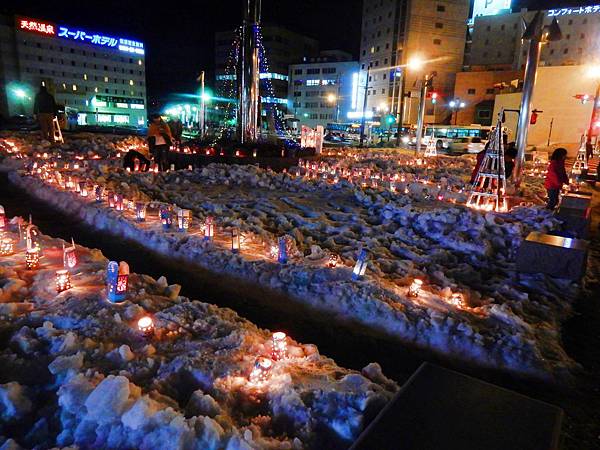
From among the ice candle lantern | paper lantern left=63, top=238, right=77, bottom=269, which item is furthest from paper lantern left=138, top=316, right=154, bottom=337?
paper lantern left=63, top=238, right=77, bottom=269

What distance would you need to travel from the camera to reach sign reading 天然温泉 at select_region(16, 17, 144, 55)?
64.6 m

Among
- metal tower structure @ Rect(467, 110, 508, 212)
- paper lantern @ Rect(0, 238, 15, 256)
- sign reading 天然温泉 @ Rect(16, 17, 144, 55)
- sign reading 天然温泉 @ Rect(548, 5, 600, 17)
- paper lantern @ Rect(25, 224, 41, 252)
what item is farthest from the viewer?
sign reading 天然温泉 @ Rect(16, 17, 144, 55)

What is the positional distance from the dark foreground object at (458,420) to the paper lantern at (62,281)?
157 inches

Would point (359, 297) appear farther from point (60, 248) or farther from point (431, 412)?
point (60, 248)

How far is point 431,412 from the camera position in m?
2.85

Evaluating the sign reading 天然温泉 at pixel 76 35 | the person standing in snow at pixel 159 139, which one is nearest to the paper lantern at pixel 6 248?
the person standing in snow at pixel 159 139

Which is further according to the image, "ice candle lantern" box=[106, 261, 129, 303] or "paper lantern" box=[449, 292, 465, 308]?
"paper lantern" box=[449, 292, 465, 308]

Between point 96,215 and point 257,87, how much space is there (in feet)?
38.1

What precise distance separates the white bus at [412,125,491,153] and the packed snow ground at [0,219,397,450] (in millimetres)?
31485

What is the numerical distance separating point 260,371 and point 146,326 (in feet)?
4.22

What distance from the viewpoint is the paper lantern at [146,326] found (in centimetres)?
Answer: 406

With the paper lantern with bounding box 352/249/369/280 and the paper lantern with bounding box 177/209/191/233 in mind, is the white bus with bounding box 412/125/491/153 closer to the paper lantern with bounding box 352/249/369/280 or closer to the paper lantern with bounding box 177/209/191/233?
the paper lantern with bounding box 177/209/191/233

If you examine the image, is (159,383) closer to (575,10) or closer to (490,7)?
(575,10)

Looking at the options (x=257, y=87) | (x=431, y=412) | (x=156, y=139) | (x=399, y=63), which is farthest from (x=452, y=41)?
(x=431, y=412)
